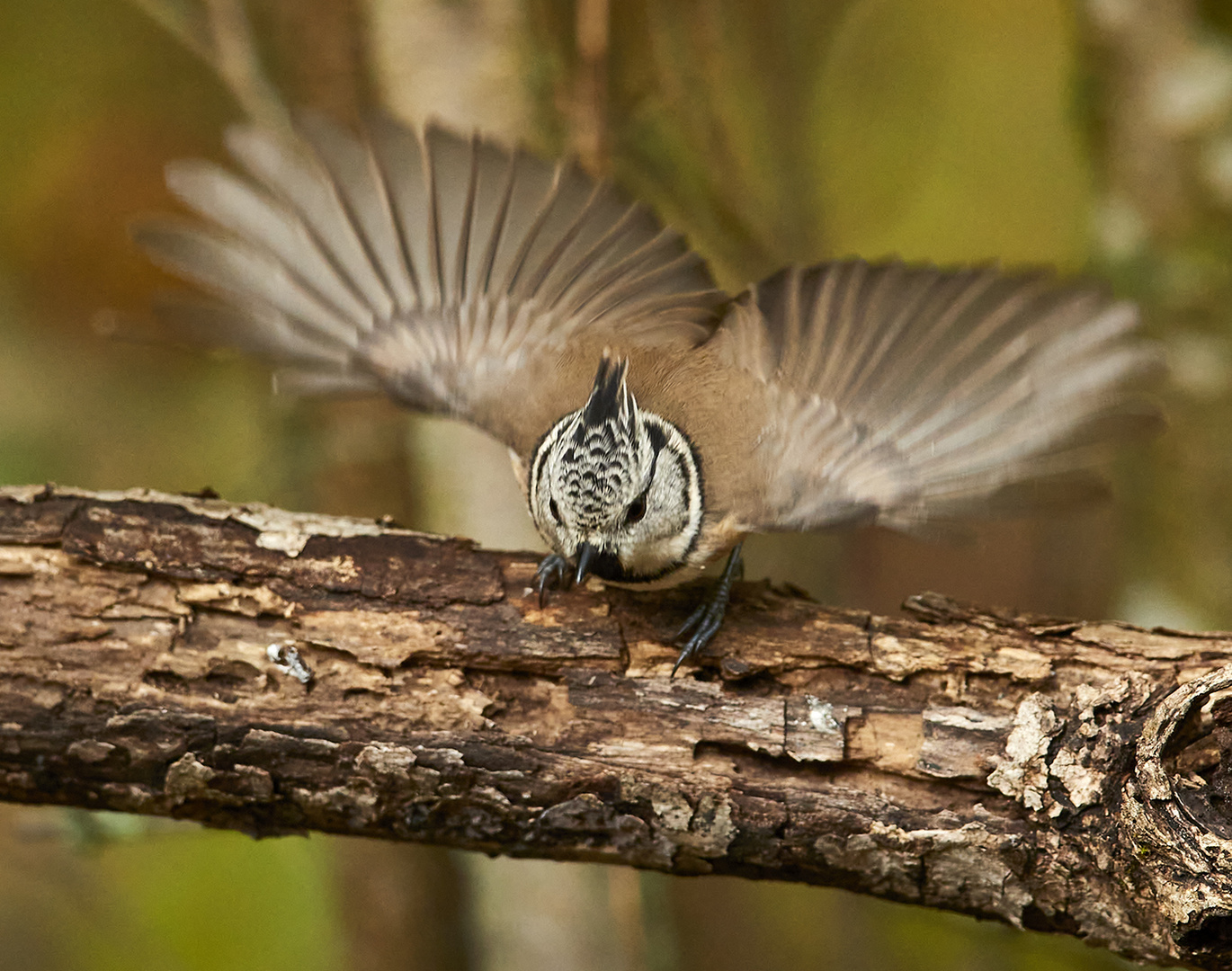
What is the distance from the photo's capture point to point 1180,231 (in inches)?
108

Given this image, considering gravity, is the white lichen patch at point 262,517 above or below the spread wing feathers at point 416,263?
below

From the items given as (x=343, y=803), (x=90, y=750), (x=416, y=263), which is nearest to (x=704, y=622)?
(x=343, y=803)

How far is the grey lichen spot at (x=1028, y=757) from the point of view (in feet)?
5.60

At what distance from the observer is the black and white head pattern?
2.09 m

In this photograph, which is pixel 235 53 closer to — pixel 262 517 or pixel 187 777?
pixel 262 517

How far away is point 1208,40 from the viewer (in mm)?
2680

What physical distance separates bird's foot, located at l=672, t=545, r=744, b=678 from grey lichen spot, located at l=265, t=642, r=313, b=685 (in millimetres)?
619

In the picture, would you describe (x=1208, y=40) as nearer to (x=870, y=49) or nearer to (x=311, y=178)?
(x=870, y=49)

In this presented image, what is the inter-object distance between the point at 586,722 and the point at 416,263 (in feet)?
4.17

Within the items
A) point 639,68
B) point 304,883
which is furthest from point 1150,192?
point 304,883

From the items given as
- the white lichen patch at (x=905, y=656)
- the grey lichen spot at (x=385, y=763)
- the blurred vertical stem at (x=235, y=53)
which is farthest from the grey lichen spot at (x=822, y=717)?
the blurred vertical stem at (x=235, y=53)

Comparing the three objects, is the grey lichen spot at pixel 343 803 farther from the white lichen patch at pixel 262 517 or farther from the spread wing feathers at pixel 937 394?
the spread wing feathers at pixel 937 394

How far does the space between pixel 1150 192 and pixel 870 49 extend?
1.77 metres

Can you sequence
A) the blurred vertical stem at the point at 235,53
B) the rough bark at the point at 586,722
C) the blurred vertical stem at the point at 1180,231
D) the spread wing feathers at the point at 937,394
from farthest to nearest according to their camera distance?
1. the blurred vertical stem at the point at 235,53
2. the blurred vertical stem at the point at 1180,231
3. the spread wing feathers at the point at 937,394
4. the rough bark at the point at 586,722
